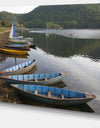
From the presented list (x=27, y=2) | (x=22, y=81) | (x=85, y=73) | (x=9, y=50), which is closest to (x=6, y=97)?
(x=22, y=81)

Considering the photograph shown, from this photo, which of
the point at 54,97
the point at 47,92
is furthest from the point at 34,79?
the point at 54,97

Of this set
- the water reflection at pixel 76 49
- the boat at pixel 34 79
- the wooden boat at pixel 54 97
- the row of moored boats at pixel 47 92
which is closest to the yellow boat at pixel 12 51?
the water reflection at pixel 76 49

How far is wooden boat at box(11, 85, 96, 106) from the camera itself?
26.8ft

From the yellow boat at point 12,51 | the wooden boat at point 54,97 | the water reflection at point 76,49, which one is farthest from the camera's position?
the water reflection at point 76,49

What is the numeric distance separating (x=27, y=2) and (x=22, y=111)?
289 inches

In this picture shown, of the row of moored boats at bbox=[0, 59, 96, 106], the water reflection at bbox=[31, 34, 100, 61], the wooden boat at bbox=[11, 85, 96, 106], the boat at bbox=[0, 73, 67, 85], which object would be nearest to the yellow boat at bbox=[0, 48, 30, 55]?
the water reflection at bbox=[31, 34, 100, 61]

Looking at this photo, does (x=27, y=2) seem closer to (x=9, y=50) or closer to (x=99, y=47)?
(x=9, y=50)

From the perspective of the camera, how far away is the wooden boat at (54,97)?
8156mm

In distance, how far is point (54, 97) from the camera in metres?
9.02

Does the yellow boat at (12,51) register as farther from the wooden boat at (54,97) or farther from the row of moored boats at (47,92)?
the wooden boat at (54,97)

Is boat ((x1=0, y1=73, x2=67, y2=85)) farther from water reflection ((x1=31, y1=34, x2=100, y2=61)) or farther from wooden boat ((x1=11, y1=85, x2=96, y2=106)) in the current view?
water reflection ((x1=31, y1=34, x2=100, y2=61))

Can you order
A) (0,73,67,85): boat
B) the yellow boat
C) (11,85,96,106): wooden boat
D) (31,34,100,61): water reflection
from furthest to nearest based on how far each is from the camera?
(31,34,100,61): water reflection < the yellow boat < (0,73,67,85): boat < (11,85,96,106): wooden boat

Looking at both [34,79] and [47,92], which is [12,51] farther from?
[47,92]

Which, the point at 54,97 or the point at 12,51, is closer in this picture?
the point at 54,97
